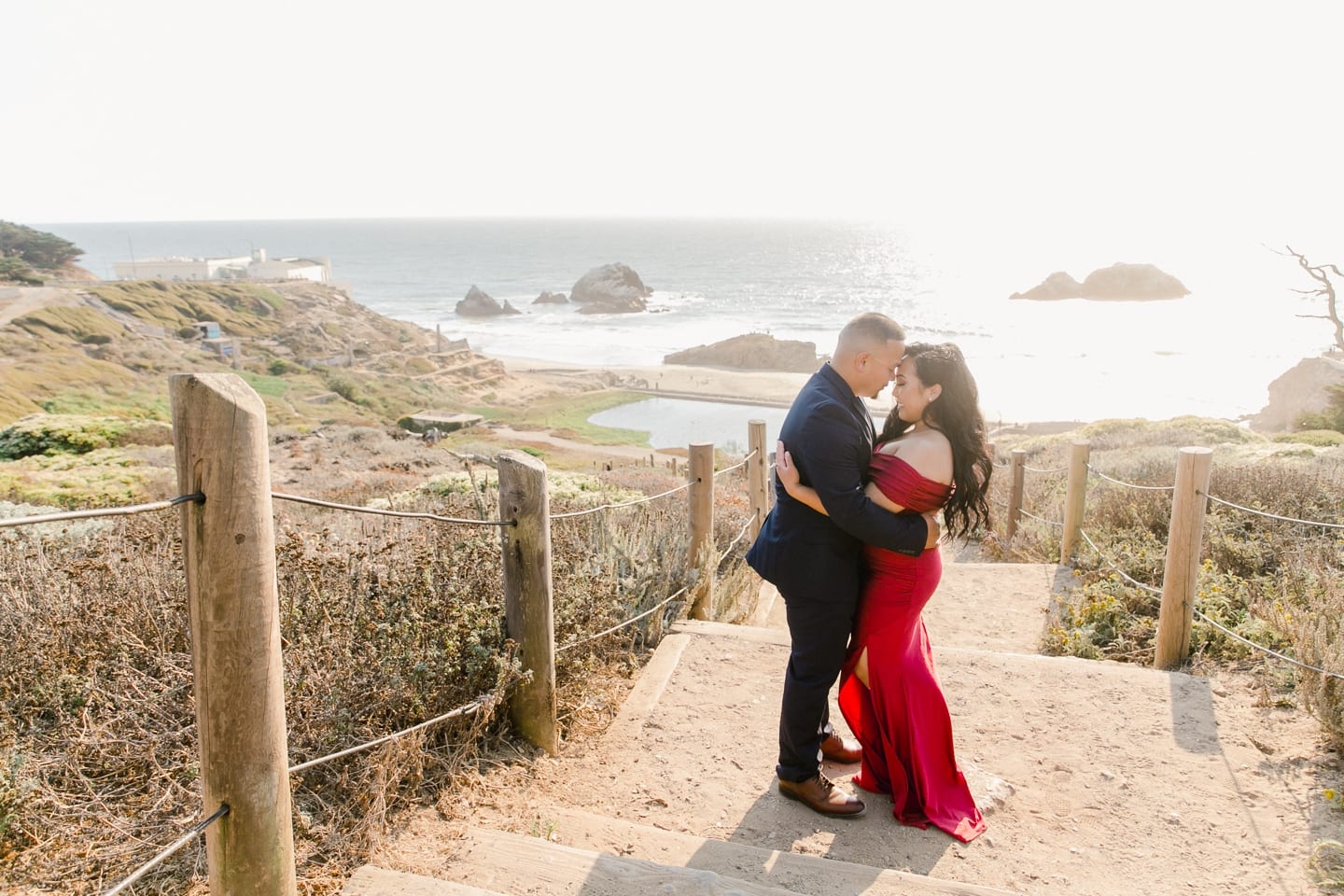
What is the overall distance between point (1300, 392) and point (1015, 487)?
19.1 metres

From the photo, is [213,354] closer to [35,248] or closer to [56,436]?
[56,436]

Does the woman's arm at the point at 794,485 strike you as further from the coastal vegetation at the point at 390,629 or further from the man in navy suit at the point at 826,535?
the coastal vegetation at the point at 390,629

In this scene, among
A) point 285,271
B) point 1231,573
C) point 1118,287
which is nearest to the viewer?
point 1231,573

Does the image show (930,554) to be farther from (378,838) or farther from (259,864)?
(259,864)

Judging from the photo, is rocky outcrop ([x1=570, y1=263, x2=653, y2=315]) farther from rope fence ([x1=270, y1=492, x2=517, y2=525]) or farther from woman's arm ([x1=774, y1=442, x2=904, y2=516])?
woman's arm ([x1=774, y1=442, x2=904, y2=516])

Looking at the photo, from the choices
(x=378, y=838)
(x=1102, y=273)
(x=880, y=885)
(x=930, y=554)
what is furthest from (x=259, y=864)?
(x=1102, y=273)

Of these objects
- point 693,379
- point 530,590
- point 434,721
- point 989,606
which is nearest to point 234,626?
point 434,721

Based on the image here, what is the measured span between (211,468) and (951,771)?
9.74 feet

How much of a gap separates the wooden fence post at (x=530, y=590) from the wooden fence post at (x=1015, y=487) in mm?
7327

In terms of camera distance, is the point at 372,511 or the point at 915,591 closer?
the point at 372,511

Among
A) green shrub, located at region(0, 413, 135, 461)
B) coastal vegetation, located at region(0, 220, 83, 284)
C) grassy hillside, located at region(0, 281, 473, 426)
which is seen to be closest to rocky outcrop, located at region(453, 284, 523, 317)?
grassy hillside, located at region(0, 281, 473, 426)

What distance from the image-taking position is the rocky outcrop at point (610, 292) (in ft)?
287

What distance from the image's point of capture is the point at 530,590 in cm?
376

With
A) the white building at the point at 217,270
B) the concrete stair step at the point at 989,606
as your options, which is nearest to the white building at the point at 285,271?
the white building at the point at 217,270
